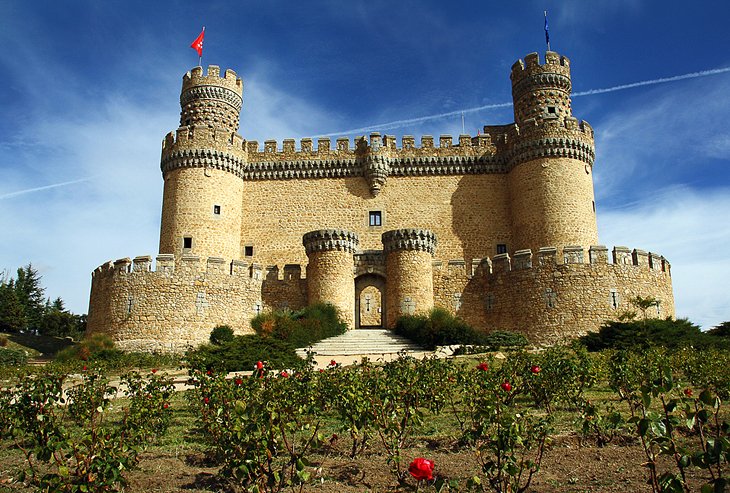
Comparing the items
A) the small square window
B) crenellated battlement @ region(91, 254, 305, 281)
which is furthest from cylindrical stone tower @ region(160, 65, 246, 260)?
the small square window

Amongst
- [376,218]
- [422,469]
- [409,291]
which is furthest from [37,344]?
[422,469]

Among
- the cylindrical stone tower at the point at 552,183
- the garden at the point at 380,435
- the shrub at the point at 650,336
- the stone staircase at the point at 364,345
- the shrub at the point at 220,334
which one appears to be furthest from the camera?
the cylindrical stone tower at the point at 552,183

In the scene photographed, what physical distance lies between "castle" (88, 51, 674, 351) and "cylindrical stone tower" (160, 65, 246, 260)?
0.20 feet

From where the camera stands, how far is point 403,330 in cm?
1977

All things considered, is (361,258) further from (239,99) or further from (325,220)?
(239,99)

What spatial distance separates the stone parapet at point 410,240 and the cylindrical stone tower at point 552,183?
5212 mm

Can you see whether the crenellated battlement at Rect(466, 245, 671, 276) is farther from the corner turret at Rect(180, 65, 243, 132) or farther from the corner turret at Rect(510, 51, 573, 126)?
the corner turret at Rect(180, 65, 243, 132)

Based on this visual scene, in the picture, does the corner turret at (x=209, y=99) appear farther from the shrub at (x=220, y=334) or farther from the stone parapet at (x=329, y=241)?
the shrub at (x=220, y=334)

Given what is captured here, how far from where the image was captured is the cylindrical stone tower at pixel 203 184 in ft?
81.5

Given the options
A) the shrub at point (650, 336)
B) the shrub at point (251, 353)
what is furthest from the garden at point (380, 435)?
the shrub at point (650, 336)

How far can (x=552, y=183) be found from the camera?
24344 mm

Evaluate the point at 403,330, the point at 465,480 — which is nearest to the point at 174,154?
the point at 403,330

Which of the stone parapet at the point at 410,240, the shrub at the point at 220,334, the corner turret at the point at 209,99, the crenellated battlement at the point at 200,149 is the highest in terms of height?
the corner turret at the point at 209,99

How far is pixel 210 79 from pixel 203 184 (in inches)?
229
